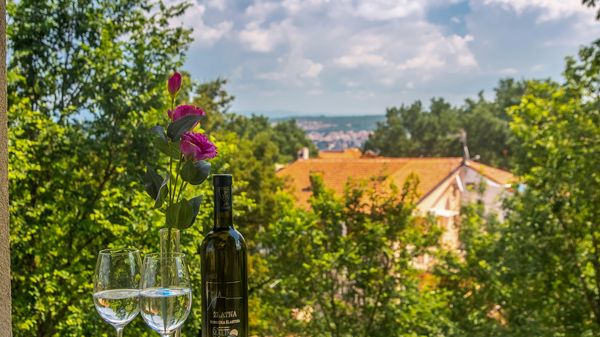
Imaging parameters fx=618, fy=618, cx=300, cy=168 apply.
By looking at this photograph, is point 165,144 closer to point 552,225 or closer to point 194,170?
point 194,170

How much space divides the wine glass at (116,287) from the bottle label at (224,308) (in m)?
0.10

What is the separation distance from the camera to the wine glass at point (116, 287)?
848 mm

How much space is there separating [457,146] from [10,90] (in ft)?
72.7

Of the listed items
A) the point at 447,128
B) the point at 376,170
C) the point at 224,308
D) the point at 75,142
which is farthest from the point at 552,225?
the point at 447,128

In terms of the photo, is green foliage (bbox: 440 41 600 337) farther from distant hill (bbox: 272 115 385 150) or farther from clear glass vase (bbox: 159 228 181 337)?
distant hill (bbox: 272 115 385 150)

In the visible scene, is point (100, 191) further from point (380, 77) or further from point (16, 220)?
point (380, 77)

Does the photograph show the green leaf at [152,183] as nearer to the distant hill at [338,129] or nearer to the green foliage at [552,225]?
the green foliage at [552,225]

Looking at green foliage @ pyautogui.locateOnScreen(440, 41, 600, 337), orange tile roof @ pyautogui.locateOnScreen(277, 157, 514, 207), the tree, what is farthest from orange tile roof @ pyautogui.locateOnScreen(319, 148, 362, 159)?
the tree

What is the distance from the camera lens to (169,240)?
0.90 metres

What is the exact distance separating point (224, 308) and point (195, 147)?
23cm

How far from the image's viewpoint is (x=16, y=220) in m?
3.75

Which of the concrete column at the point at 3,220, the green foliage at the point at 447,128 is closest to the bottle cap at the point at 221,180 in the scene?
the concrete column at the point at 3,220

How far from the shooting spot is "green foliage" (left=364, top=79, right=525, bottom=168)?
80.6 ft

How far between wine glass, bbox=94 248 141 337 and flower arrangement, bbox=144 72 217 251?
0.08 metres
